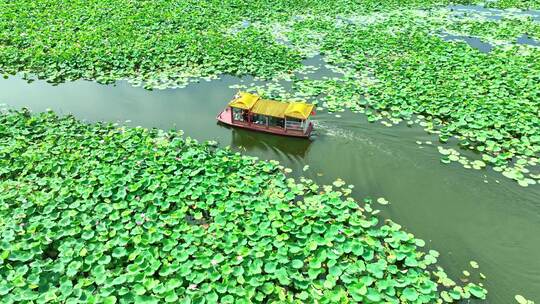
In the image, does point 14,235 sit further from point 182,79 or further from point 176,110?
point 182,79

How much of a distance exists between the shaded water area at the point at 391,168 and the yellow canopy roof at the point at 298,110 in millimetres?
767

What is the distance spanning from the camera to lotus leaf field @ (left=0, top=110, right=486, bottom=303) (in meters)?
5.89

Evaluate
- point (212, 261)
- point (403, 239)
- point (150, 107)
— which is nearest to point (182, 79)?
point (150, 107)

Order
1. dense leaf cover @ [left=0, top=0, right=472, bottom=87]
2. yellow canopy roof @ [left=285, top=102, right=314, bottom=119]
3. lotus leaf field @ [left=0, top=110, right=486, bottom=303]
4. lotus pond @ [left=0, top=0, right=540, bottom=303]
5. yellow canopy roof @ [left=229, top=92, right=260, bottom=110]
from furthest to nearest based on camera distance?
1. dense leaf cover @ [left=0, top=0, right=472, bottom=87]
2. yellow canopy roof @ [left=229, top=92, right=260, bottom=110]
3. yellow canopy roof @ [left=285, top=102, right=314, bottom=119]
4. lotus pond @ [left=0, top=0, right=540, bottom=303]
5. lotus leaf field @ [left=0, top=110, right=486, bottom=303]

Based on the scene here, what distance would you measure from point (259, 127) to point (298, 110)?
4.23 feet

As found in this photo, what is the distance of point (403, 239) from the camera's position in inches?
273

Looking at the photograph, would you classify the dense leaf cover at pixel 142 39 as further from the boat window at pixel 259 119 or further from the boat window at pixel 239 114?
the boat window at pixel 259 119

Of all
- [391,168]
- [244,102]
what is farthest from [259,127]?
[391,168]

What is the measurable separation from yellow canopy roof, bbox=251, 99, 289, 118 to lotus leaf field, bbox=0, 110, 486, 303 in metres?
1.68

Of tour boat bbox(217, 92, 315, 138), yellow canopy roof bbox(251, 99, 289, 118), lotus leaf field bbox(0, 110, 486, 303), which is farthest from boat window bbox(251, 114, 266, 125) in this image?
lotus leaf field bbox(0, 110, 486, 303)

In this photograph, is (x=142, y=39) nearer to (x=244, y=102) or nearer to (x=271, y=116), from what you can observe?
(x=244, y=102)

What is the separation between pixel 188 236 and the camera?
6742 millimetres

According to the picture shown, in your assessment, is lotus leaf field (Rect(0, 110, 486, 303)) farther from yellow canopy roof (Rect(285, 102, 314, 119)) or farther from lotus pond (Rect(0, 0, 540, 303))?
yellow canopy roof (Rect(285, 102, 314, 119))

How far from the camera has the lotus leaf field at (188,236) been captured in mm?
5891
